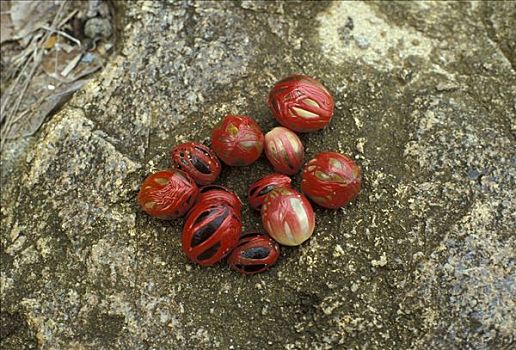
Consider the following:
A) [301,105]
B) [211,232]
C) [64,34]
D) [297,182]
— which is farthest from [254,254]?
[64,34]

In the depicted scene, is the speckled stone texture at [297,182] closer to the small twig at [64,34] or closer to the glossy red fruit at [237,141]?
the glossy red fruit at [237,141]

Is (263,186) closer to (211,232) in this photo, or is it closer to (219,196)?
(219,196)

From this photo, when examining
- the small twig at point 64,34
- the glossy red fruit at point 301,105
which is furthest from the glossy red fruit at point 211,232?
the small twig at point 64,34

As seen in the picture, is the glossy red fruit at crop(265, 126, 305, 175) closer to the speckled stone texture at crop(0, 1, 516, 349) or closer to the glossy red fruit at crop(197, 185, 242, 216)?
the speckled stone texture at crop(0, 1, 516, 349)

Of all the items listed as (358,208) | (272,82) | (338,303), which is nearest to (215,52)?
(272,82)

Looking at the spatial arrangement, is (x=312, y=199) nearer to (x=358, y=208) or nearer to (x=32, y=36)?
(x=358, y=208)

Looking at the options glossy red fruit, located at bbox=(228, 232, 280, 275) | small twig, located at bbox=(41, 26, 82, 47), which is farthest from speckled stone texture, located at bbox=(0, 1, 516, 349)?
small twig, located at bbox=(41, 26, 82, 47)
